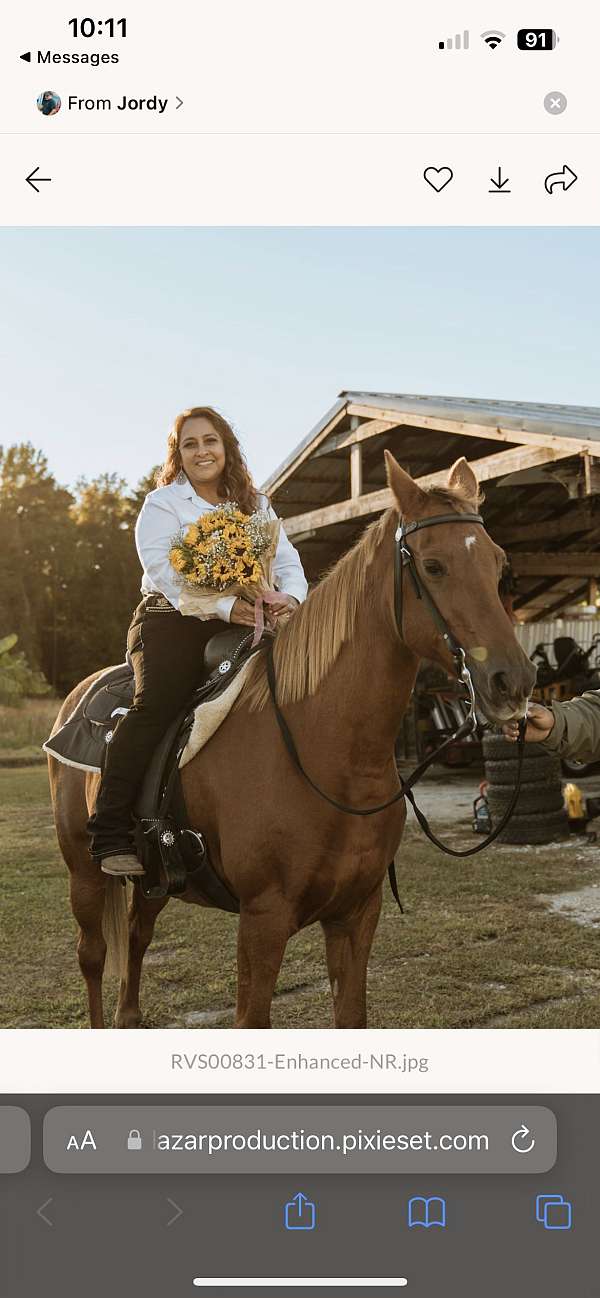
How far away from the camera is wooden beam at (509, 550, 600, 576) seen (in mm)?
15438

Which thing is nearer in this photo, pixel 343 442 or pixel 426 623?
pixel 426 623

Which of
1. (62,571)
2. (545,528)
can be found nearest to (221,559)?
(545,528)

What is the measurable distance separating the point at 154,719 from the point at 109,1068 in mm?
1320

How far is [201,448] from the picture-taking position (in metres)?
3.07

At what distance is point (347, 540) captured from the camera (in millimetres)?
15102

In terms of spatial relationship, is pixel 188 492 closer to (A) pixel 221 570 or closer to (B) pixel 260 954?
(A) pixel 221 570

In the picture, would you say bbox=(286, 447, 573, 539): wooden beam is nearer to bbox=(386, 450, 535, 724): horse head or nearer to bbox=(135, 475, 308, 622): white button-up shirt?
bbox=(135, 475, 308, 622): white button-up shirt

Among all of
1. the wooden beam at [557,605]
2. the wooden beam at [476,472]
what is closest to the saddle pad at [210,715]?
the wooden beam at [476,472]
